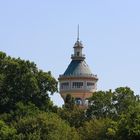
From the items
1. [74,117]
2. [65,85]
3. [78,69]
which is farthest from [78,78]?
[74,117]

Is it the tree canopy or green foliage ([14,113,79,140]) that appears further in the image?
the tree canopy

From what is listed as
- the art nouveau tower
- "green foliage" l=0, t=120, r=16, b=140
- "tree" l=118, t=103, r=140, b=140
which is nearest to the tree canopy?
"green foliage" l=0, t=120, r=16, b=140

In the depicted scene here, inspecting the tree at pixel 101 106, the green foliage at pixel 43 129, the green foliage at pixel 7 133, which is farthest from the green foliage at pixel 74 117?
the green foliage at pixel 7 133

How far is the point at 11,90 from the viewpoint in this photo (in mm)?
93438

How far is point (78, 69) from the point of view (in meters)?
128

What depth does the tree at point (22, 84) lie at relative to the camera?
9256cm

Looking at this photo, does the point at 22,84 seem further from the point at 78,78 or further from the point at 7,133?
the point at 78,78

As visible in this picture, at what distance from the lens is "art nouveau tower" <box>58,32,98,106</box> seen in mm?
127562

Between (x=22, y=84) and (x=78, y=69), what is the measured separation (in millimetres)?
36015

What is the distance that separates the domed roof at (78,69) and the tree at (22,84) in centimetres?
3447

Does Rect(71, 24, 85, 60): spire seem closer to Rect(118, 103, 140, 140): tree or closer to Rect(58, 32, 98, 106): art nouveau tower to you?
Rect(58, 32, 98, 106): art nouveau tower

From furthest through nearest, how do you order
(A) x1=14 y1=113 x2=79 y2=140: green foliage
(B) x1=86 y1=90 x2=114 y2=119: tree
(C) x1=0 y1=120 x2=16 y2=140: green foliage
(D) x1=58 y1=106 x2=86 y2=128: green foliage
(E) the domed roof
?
1. (E) the domed roof
2. (B) x1=86 y1=90 x2=114 y2=119: tree
3. (D) x1=58 y1=106 x2=86 y2=128: green foliage
4. (C) x1=0 y1=120 x2=16 y2=140: green foliage
5. (A) x1=14 y1=113 x2=79 y2=140: green foliage

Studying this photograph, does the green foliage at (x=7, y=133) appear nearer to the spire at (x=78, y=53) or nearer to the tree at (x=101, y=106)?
the tree at (x=101, y=106)

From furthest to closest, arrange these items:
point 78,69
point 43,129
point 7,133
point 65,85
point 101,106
Answer: 1. point 65,85
2. point 78,69
3. point 101,106
4. point 43,129
5. point 7,133
